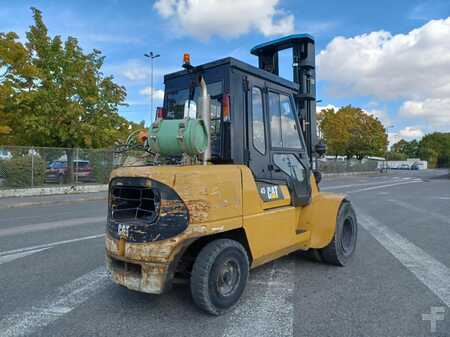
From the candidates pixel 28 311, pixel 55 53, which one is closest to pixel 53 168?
Result: pixel 55 53

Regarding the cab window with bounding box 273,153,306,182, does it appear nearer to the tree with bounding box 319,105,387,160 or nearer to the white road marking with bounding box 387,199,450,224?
the white road marking with bounding box 387,199,450,224

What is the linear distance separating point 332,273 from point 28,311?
12.6 feet

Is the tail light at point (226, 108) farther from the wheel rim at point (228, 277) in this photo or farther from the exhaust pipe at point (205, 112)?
the wheel rim at point (228, 277)

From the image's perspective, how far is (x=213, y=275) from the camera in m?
3.51

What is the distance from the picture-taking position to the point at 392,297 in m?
4.05

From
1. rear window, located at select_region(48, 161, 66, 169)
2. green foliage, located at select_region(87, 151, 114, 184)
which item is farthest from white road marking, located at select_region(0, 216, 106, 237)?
green foliage, located at select_region(87, 151, 114, 184)

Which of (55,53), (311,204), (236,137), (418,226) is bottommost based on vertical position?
(418,226)

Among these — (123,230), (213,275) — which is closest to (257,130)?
(213,275)

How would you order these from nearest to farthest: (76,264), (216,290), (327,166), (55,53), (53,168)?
1. (216,290)
2. (76,264)
3. (53,168)
4. (55,53)
5. (327,166)

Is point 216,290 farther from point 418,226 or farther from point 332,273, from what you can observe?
point 418,226

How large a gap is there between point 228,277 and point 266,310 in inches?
20.7

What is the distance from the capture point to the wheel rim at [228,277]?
3.63 m

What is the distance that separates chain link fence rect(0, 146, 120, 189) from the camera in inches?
602

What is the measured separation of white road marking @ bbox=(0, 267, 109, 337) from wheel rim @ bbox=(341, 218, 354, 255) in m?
3.61
